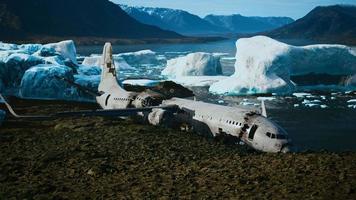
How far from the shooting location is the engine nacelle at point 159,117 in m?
41.1

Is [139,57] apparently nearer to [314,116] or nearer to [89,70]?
[89,70]

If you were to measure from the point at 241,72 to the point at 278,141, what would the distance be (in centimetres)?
5392

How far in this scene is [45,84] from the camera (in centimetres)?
6850

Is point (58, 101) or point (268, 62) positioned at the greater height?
point (268, 62)

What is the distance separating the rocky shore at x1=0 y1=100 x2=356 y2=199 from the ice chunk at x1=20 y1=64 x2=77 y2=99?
32185 mm

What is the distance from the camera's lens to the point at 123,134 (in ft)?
118

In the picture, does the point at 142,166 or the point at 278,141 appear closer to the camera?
the point at 142,166

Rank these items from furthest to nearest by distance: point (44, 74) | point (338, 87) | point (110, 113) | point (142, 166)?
point (338, 87)
point (44, 74)
point (110, 113)
point (142, 166)

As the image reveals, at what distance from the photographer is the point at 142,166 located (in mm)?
25828

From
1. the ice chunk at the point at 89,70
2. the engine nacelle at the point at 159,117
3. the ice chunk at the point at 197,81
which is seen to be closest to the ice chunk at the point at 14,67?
the ice chunk at the point at 89,70

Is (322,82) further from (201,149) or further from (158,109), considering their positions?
(201,149)

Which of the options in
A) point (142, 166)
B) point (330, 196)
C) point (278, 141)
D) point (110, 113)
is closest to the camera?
point (330, 196)

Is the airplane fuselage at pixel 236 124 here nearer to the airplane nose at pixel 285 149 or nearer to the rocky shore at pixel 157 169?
the airplane nose at pixel 285 149

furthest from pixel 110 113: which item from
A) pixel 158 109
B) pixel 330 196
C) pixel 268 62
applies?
pixel 268 62
